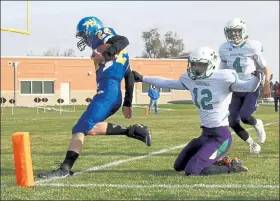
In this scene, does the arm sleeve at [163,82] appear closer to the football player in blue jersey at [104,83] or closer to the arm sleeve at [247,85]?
the football player in blue jersey at [104,83]

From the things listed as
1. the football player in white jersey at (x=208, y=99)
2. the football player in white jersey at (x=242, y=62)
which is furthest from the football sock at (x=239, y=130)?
the football player in white jersey at (x=208, y=99)

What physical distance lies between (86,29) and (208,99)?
195 cm

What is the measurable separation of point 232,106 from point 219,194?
283cm

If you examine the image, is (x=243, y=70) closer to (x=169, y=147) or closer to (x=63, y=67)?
(x=169, y=147)

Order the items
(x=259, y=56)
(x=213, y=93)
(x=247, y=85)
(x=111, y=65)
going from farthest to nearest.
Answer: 1. (x=259, y=56)
2. (x=213, y=93)
3. (x=247, y=85)
4. (x=111, y=65)

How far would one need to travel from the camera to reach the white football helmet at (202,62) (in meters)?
4.60

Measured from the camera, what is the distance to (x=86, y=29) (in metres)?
4.12

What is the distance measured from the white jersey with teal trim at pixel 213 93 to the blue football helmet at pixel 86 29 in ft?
4.22

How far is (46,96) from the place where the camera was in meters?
54.0

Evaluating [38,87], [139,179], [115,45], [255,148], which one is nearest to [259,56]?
[115,45]

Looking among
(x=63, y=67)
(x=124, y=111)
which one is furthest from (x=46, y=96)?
(x=124, y=111)

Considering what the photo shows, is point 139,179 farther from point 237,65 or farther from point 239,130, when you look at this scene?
point 239,130

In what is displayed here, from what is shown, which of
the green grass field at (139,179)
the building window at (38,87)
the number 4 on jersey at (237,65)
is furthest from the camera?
the building window at (38,87)

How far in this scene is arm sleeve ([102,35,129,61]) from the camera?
406 cm
